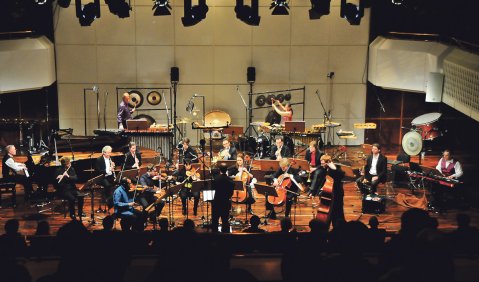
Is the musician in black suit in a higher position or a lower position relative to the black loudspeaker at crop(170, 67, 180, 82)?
lower

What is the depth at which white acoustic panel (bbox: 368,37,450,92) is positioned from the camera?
14.3 meters

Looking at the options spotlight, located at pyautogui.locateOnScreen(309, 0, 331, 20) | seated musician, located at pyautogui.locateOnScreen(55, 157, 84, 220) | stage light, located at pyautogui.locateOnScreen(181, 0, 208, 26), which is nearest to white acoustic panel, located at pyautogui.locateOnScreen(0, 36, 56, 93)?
stage light, located at pyautogui.locateOnScreen(181, 0, 208, 26)

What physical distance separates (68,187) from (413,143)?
26.4ft

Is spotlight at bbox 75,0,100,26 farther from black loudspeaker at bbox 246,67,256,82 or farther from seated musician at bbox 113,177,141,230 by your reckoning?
seated musician at bbox 113,177,141,230

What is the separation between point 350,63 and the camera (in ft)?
54.2

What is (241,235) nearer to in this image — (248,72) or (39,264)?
(39,264)

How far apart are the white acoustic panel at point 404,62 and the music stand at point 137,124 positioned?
699 cm

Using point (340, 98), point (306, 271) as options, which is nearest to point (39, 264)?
point (306, 271)

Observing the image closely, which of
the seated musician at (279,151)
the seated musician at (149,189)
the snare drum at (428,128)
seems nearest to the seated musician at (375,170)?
the seated musician at (279,151)

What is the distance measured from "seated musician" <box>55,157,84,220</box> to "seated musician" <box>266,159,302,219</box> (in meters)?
3.53

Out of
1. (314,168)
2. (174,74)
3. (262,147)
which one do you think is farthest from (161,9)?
(314,168)

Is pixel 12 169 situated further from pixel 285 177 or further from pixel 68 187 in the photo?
pixel 285 177

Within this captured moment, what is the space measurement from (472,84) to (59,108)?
1157 centimetres

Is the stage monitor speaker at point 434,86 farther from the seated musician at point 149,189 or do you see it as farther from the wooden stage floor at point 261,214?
the seated musician at point 149,189
